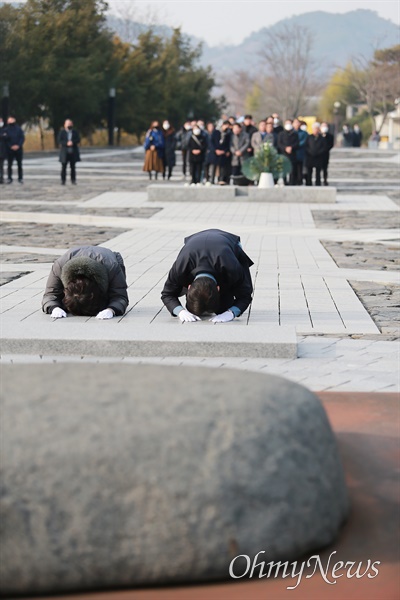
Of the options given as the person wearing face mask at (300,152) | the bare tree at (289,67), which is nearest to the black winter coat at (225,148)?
the person wearing face mask at (300,152)

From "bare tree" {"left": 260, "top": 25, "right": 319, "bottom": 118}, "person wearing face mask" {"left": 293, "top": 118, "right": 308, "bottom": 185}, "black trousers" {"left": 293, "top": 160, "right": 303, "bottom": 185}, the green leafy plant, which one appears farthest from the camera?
"bare tree" {"left": 260, "top": 25, "right": 319, "bottom": 118}

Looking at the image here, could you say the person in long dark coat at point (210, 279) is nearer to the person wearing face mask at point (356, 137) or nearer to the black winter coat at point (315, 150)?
the black winter coat at point (315, 150)

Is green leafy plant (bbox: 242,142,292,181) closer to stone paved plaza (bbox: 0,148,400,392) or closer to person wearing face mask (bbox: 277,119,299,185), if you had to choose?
stone paved plaza (bbox: 0,148,400,392)

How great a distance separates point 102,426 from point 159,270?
8079 millimetres

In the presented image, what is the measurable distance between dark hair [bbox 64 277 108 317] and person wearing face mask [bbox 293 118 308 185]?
60.2ft

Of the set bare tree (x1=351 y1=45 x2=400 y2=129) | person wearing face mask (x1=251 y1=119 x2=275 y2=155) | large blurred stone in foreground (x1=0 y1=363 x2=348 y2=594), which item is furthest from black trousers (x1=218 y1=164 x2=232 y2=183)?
bare tree (x1=351 y1=45 x2=400 y2=129)

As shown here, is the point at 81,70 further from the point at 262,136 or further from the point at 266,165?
the point at 266,165

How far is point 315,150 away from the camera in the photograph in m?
26.6

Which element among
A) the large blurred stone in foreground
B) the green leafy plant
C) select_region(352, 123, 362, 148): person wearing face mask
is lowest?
select_region(352, 123, 362, 148): person wearing face mask

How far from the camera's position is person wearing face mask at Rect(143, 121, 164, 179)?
101 ft

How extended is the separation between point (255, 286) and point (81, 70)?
48718mm

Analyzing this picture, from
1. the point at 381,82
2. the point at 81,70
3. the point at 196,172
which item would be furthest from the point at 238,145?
the point at 381,82

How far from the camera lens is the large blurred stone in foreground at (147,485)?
3809mm

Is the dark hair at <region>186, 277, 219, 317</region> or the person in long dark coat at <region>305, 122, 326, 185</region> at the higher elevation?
the dark hair at <region>186, 277, 219, 317</region>
